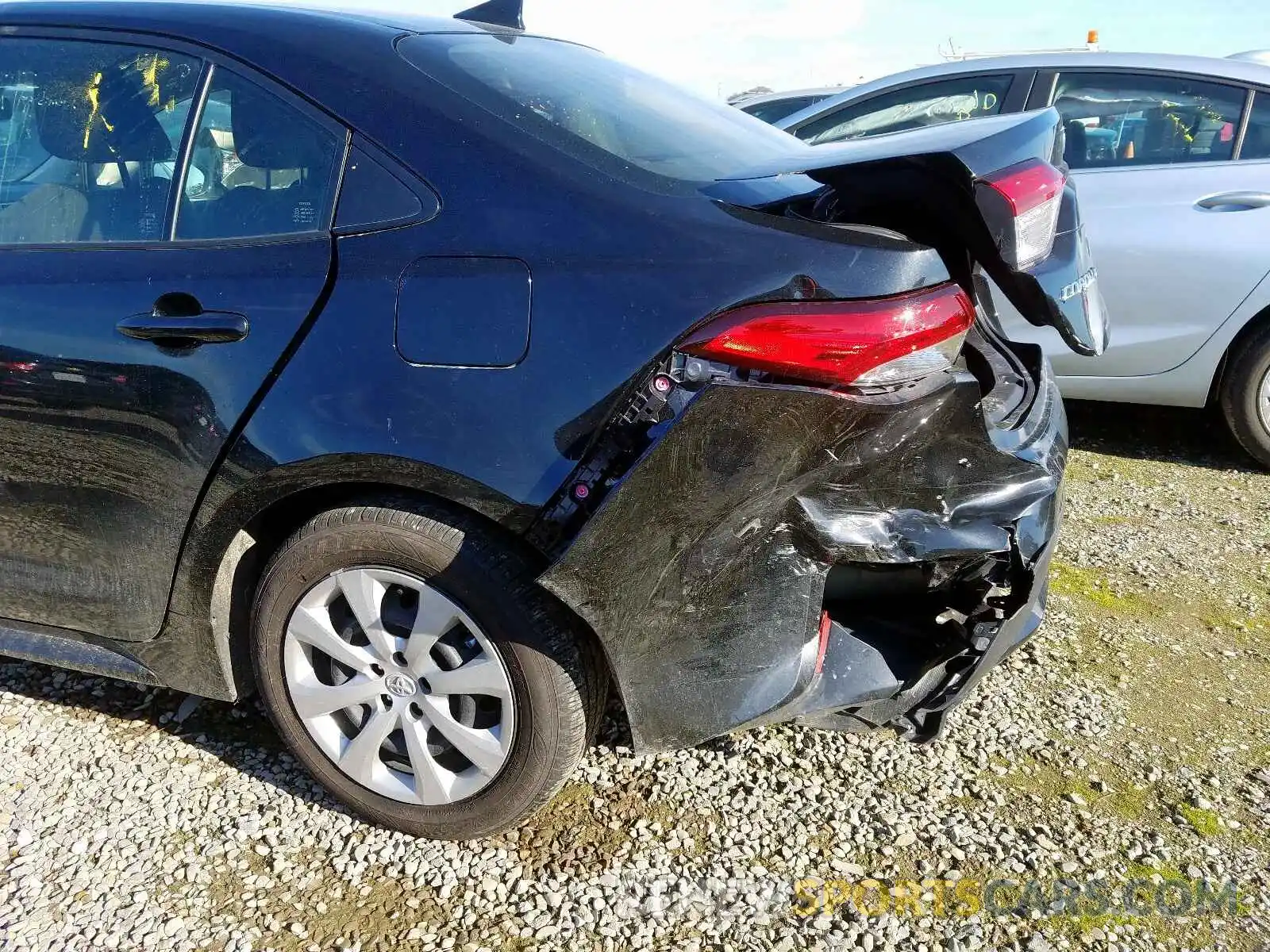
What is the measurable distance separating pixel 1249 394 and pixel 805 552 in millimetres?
3361

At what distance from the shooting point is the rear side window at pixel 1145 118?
13.9 feet

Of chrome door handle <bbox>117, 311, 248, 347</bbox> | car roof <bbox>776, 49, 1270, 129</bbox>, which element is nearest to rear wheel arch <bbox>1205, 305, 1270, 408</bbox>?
car roof <bbox>776, 49, 1270, 129</bbox>

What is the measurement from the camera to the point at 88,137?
7.98ft

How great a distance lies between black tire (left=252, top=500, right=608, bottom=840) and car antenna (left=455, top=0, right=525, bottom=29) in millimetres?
1507

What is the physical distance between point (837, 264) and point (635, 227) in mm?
373

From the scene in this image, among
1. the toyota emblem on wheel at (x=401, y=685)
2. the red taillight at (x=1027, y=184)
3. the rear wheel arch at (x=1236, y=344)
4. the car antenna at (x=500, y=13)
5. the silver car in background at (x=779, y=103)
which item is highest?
the car antenna at (x=500, y=13)

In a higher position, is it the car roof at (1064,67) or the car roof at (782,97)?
the car roof at (1064,67)

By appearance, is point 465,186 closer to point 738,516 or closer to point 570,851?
point 738,516

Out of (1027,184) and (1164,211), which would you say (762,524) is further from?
(1164,211)

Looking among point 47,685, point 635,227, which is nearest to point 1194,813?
point 635,227

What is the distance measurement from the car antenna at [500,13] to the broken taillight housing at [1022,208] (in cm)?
152

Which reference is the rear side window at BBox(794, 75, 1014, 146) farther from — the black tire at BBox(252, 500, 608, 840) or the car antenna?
the black tire at BBox(252, 500, 608, 840)

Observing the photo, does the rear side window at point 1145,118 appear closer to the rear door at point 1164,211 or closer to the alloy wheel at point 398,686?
the rear door at point 1164,211

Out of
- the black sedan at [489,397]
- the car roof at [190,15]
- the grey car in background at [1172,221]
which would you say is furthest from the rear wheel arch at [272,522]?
the grey car in background at [1172,221]
